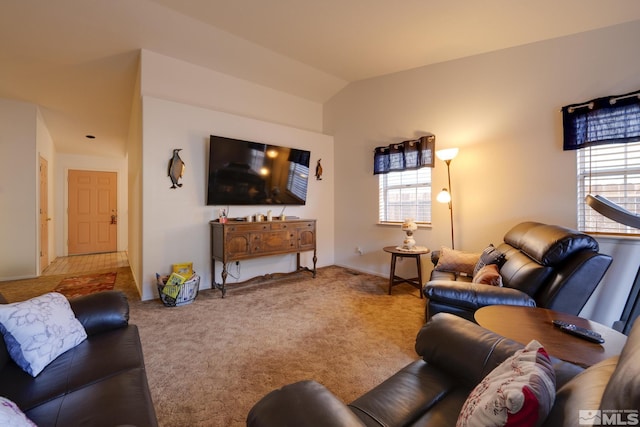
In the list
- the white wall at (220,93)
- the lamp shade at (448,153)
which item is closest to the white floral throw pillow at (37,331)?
the white wall at (220,93)

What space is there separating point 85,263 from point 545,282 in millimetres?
7478

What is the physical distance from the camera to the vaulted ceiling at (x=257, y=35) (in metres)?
2.62

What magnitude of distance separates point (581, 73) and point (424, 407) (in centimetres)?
344

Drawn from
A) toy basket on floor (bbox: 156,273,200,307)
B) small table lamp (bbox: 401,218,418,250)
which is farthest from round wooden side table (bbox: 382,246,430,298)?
toy basket on floor (bbox: 156,273,200,307)

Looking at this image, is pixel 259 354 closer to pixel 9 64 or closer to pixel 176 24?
pixel 176 24

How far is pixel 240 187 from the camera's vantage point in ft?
12.7

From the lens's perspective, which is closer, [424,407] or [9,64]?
[424,407]

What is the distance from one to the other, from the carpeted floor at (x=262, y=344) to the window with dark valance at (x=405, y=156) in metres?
1.79

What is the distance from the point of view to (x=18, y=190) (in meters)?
4.18

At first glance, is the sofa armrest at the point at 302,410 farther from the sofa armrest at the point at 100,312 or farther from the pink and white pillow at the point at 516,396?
the sofa armrest at the point at 100,312

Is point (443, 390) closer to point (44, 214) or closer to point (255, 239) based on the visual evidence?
point (255, 239)

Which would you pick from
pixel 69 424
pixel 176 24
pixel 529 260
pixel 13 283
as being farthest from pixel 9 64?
pixel 529 260

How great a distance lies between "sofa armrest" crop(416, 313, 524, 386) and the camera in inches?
43.7

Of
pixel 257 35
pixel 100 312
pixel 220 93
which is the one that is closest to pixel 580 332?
pixel 100 312
